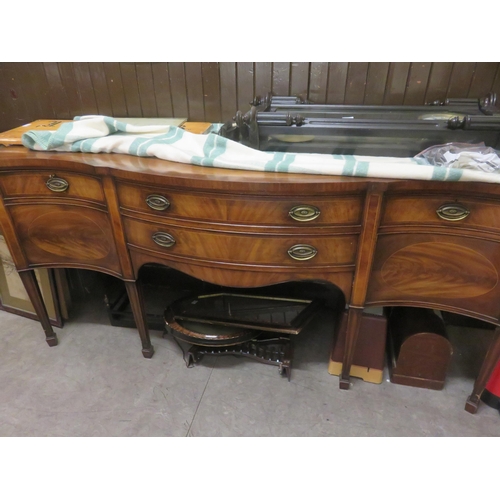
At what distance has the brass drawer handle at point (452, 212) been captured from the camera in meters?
0.96

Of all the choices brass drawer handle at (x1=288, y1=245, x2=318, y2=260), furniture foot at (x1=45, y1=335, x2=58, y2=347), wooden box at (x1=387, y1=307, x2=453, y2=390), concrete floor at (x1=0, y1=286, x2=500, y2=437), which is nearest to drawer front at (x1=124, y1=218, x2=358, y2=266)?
brass drawer handle at (x1=288, y1=245, x2=318, y2=260)

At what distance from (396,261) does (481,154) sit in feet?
1.09

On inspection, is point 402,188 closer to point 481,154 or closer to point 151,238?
point 481,154

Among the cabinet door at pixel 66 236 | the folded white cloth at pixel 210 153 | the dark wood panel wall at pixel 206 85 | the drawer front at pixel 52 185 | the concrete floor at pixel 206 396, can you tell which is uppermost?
the dark wood panel wall at pixel 206 85

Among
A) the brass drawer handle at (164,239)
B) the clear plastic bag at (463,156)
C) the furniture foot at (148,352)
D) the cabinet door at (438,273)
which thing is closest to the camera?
the clear plastic bag at (463,156)

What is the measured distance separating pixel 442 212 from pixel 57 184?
110 centimetres

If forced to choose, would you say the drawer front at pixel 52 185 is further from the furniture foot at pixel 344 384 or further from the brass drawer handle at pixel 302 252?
the furniture foot at pixel 344 384

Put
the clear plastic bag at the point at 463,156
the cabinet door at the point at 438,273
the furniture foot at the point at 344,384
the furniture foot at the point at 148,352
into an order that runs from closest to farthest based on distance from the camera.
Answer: the clear plastic bag at the point at 463,156 → the cabinet door at the point at 438,273 → the furniture foot at the point at 344,384 → the furniture foot at the point at 148,352

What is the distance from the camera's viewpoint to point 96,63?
146cm

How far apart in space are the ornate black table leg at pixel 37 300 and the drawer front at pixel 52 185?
1.08ft

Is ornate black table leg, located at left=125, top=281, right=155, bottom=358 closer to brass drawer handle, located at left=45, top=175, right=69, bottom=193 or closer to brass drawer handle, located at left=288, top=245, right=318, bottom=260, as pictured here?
brass drawer handle, located at left=45, top=175, right=69, bottom=193

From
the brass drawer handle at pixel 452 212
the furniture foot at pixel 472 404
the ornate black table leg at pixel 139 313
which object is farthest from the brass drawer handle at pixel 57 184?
the furniture foot at pixel 472 404

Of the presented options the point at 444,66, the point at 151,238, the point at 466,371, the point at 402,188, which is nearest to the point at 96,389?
the point at 151,238

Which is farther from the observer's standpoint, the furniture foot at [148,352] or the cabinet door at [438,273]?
the furniture foot at [148,352]
